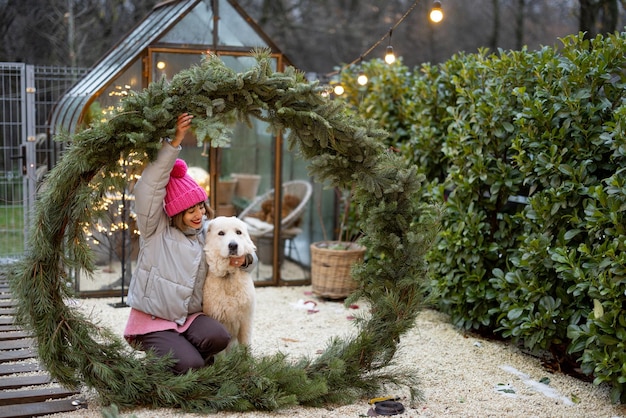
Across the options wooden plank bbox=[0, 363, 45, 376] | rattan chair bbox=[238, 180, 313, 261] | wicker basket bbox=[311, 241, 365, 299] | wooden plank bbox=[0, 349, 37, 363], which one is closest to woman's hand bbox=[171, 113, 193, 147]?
wooden plank bbox=[0, 363, 45, 376]

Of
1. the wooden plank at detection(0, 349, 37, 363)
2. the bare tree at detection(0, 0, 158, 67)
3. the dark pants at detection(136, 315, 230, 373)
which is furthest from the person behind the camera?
the bare tree at detection(0, 0, 158, 67)

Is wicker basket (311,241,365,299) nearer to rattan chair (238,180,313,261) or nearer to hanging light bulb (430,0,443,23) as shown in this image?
rattan chair (238,180,313,261)

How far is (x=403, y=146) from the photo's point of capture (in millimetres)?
7242

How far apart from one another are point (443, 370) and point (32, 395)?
8.89ft

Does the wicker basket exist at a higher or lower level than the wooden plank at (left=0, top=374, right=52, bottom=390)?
higher

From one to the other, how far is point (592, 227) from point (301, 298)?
3606 mm

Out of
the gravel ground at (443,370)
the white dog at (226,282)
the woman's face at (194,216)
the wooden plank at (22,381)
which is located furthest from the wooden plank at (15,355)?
the woman's face at (194,216)

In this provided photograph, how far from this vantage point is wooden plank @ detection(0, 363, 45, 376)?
14.4 ft

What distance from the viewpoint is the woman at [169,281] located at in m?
4.07

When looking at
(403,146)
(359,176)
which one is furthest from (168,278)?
(403,146)

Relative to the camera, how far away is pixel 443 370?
493 cm

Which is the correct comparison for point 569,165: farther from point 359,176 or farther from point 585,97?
point 359,176

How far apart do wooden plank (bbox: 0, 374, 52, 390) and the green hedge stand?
8.33ft

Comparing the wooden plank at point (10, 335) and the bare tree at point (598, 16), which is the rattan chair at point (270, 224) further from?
the bare tree at point (598, 16)
